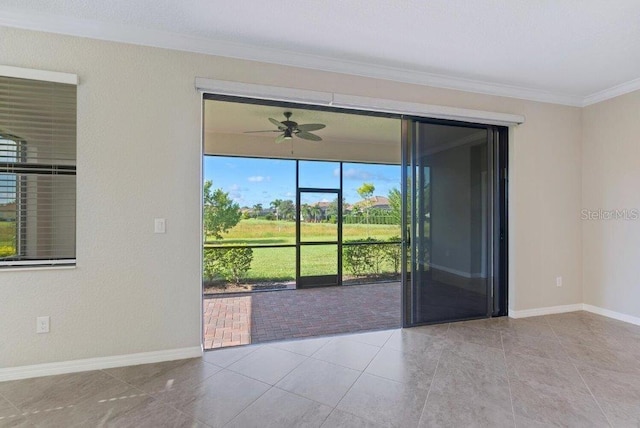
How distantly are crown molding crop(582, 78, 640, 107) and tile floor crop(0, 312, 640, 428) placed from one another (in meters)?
2.77

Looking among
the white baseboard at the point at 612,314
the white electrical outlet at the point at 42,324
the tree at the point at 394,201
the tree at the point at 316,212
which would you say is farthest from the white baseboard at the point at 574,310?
the white electrical outlet at the point at 42,324

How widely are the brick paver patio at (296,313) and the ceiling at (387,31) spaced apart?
280 centimetres

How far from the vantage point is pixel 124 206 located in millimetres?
2770

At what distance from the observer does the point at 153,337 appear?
2.83m

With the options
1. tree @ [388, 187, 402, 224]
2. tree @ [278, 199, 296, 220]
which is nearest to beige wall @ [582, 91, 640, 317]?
tree @ [388, 187, 402, 224]

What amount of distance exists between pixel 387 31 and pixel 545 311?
3.84 m

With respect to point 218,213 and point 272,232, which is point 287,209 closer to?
point 272,232

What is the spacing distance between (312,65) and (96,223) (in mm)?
2396

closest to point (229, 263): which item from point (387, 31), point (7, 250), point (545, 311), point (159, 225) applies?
point (159, 225)

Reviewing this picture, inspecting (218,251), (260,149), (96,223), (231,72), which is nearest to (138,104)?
(231,72)

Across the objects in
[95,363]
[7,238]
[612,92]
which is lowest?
[95,363]

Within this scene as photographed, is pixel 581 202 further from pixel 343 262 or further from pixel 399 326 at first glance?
pixel 343 262

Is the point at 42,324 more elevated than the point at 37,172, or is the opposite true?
the point at 37,172

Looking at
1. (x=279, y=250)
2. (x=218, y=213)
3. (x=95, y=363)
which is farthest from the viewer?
(x=279, y=250)
